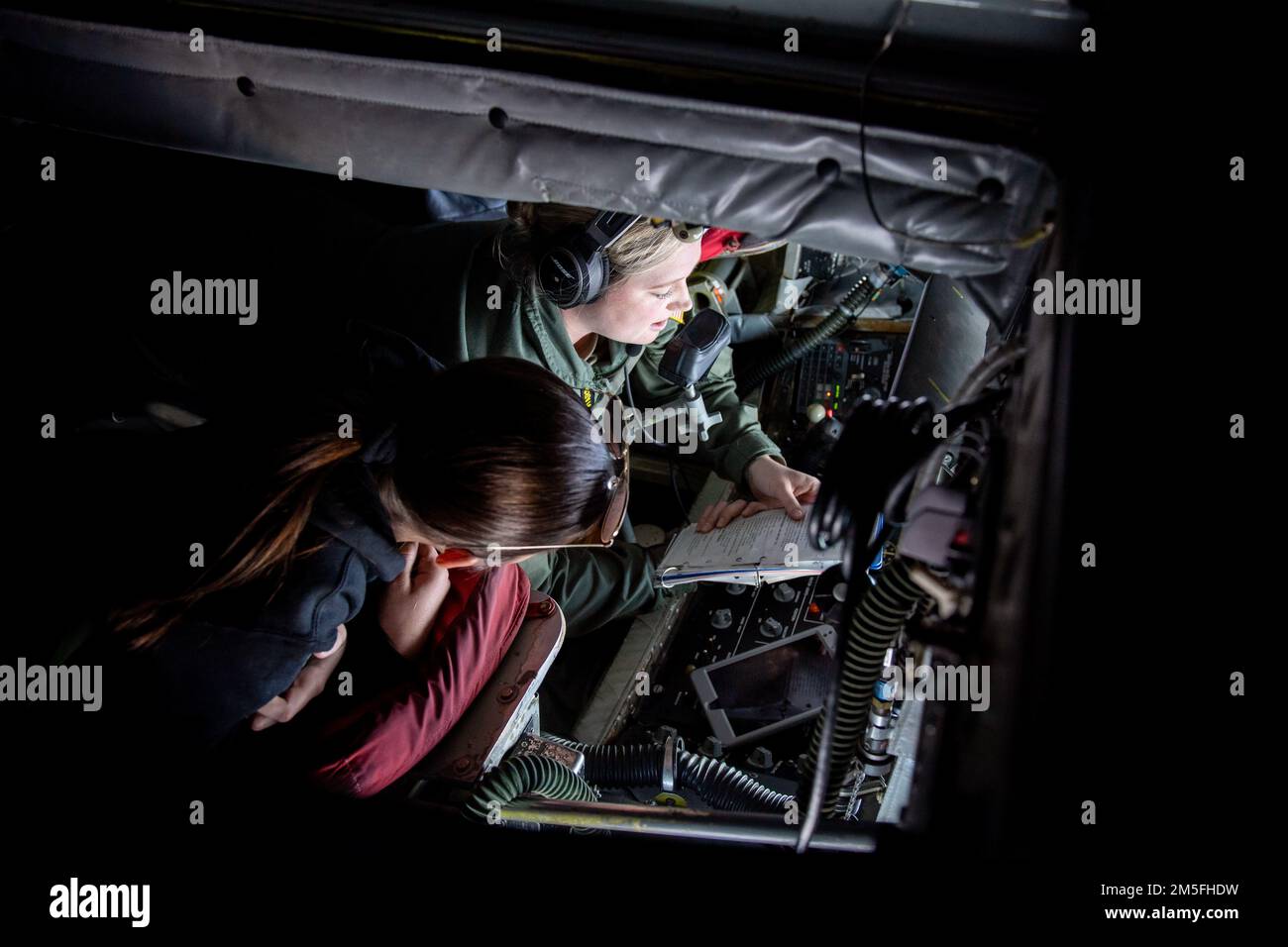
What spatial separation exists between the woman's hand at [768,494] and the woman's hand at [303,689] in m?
0.87

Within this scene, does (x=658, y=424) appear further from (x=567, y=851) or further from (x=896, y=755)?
(x=567, y=851)

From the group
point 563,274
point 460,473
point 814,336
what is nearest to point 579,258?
point 563,274

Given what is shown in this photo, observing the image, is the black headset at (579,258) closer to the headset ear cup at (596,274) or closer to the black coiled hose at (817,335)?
the headset ear cup at (596,274)

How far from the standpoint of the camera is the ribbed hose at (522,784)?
120 cm

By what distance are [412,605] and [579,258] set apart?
2.46ft

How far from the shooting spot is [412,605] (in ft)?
4.97

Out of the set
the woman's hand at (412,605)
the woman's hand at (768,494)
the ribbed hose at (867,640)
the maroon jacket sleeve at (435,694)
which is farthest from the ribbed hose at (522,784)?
the woman's hand at (768,494)

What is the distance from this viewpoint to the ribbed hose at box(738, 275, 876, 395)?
2361mm

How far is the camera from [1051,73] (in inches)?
34.6

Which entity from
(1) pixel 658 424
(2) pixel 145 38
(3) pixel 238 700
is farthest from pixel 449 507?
(1) pixel 658 424

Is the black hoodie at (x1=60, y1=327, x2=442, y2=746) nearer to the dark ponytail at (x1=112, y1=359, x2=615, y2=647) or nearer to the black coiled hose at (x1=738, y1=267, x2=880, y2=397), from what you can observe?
the dark ponytail at (x1=112, y1=359, x2=615, y2=647)

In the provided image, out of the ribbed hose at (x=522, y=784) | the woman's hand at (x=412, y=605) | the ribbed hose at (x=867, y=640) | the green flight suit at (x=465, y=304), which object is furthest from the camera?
the green flight suit at (x=465, y=304)

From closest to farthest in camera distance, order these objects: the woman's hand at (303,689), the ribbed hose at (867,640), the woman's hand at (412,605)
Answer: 1. the ribbed hose at (867,640)
2. the woman's hand at (303,689)
3. the woman's hand at (412,605)
